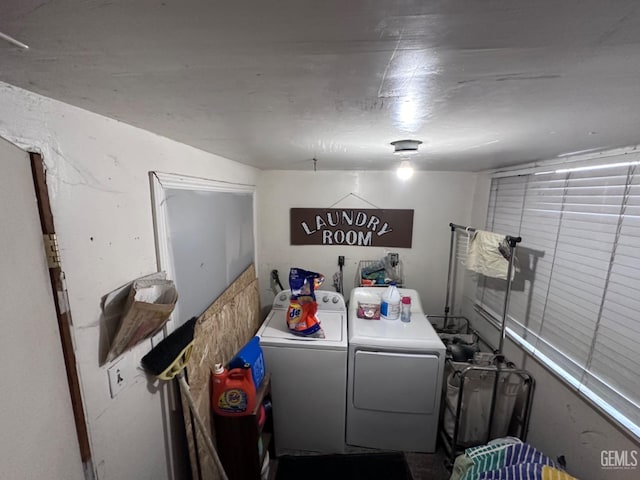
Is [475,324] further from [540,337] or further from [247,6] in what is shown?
[247,6]

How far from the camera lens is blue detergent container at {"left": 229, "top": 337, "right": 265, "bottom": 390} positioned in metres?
1.52

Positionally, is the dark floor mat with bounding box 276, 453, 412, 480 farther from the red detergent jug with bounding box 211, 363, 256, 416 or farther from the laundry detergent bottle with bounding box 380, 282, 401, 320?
the laundry detergent bottle with bounding box 380, 282, 401, 320

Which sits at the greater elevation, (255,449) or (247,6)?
(247,6)

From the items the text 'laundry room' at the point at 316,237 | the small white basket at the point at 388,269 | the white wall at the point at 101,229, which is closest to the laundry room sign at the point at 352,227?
the text 'laundry room' at the point at 316,237

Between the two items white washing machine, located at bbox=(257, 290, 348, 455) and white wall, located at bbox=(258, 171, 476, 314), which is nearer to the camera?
white washing machine, located at bbox=(257, 290, 348, 455)

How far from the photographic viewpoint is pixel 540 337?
171 cm

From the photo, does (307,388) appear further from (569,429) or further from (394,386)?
(569,429)

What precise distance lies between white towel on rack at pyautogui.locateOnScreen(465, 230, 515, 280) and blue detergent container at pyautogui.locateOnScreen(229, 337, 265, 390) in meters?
1.74

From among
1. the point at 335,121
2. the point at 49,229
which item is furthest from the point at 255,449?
the point at 335,121

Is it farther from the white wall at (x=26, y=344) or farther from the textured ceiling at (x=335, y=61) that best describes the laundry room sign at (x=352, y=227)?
the white wall at (x=26, y=344)

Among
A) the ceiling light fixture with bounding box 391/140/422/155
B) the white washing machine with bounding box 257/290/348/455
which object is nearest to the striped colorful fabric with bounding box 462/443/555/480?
the white washing machine with bounding box 257/290/348/455

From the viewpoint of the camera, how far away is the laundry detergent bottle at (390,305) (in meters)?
2.08

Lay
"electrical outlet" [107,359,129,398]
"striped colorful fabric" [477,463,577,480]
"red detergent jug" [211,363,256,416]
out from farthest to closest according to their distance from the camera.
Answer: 1. "red detergent jug" [211,363,256,416]
2. "striped colorful fabric" [477,463,577,480]
3. "electrical outlet" [107,359,129,398]

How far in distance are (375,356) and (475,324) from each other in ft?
4.17
